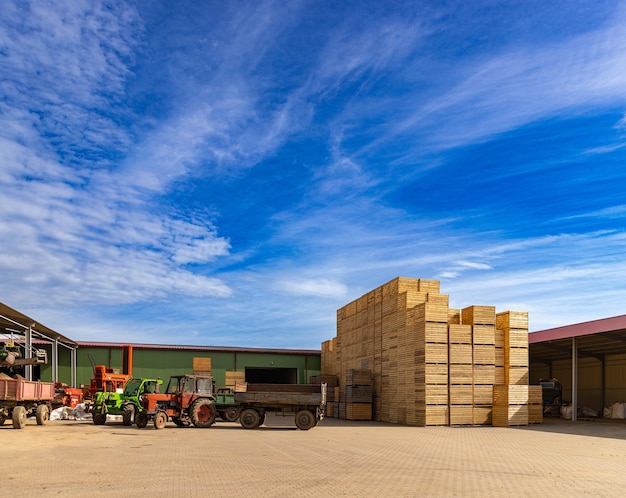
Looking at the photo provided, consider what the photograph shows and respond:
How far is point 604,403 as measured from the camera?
3444 cm

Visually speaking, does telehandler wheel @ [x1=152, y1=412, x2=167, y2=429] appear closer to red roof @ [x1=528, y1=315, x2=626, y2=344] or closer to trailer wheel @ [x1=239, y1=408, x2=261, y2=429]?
trailer wheel @ [x1=239, y1=408, x2=261, y2=429]

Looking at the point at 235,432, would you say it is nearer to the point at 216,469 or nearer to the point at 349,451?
the point at 349,451

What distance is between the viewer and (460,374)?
25828 mm

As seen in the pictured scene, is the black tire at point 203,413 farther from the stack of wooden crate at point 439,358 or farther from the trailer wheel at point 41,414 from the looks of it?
the stack of wooden crate at point 439,358

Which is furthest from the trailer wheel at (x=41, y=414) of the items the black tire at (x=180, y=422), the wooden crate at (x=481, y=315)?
the wooden crate at (x=481, y=315)

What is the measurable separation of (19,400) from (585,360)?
2820cm

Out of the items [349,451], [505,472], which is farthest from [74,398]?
[505,472]

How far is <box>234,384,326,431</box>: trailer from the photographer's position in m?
23.5

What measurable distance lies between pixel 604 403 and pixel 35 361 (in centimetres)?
2729

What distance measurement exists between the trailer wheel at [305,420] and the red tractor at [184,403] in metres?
3.11

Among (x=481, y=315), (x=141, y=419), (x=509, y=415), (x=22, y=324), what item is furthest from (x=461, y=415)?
(x=22, y=324)

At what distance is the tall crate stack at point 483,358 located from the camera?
85.3ft

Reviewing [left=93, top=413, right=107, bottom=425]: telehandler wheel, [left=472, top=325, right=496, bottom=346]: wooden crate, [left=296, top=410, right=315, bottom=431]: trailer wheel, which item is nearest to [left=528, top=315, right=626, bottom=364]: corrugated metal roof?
[left=472, top=325, right=496, bottom=346]: wooden crate

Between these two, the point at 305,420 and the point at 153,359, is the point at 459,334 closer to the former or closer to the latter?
the point at 305,420
